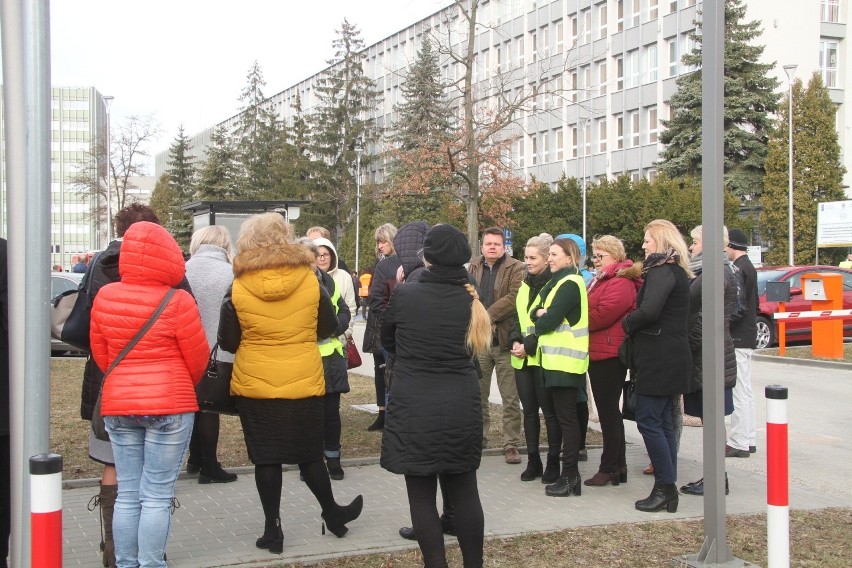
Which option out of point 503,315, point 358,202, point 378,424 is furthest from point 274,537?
point 358,202

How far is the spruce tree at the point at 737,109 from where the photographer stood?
158ft

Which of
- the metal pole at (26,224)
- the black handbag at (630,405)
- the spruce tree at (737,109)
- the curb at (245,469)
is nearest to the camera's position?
the metal pole at (26,224)

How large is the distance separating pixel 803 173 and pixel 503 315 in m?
43.9

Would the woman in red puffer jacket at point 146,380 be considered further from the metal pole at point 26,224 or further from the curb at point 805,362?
the curb at point 805,362

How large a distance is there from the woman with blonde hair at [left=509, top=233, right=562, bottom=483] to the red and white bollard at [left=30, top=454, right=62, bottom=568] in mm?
4756

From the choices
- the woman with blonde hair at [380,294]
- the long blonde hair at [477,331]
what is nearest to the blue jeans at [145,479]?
the long blonde hair at [477,331]

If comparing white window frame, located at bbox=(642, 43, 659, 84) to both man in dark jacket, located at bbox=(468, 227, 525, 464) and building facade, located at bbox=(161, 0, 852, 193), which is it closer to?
building facade, located at bbox=(161, 0, 852, 193)

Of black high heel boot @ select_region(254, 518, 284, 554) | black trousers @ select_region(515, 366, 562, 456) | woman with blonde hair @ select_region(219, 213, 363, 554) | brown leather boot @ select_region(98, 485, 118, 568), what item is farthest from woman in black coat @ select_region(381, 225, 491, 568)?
black trousers @ select_region(515, 366, 562, 456)

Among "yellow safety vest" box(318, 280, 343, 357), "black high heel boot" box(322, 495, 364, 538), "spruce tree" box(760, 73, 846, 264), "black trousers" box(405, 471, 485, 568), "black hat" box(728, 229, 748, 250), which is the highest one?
"spruce tree" box(760, 73, 846, 264)

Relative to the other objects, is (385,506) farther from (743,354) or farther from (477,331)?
(743,354)

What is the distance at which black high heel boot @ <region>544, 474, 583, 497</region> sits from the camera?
7156 mm

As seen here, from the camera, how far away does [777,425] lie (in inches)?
191

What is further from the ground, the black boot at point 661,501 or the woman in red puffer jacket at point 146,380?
the woman in red puffer jacket at point 146,380

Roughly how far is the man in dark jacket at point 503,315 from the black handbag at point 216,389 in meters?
3.21
